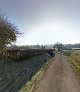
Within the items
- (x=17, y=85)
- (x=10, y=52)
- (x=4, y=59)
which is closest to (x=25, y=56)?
(x=10, y=52)

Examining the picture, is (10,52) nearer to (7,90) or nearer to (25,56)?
(25,56)

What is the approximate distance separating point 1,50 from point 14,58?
7.82 meters

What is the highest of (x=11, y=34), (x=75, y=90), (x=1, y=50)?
(x=11, y=34)

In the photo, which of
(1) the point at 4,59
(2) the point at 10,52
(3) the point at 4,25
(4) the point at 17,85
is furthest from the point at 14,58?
(4) the point at 17,85

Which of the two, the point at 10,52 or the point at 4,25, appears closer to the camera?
the point at 4,25

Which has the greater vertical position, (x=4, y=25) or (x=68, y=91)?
(x=4, y=25)

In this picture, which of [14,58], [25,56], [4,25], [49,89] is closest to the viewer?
[49,89]

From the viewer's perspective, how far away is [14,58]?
4909cm

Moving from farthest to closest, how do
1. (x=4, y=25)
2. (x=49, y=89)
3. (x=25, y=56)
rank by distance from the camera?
(x=25, y=56), (x=4, y=25), (x=49, y=89)

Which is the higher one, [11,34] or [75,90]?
[11,34]

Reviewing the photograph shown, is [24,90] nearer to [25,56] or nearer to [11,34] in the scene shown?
[11,34]

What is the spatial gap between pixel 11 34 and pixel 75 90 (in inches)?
1081

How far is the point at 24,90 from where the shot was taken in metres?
15.7

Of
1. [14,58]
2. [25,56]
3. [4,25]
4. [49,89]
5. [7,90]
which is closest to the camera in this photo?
[7,90]
